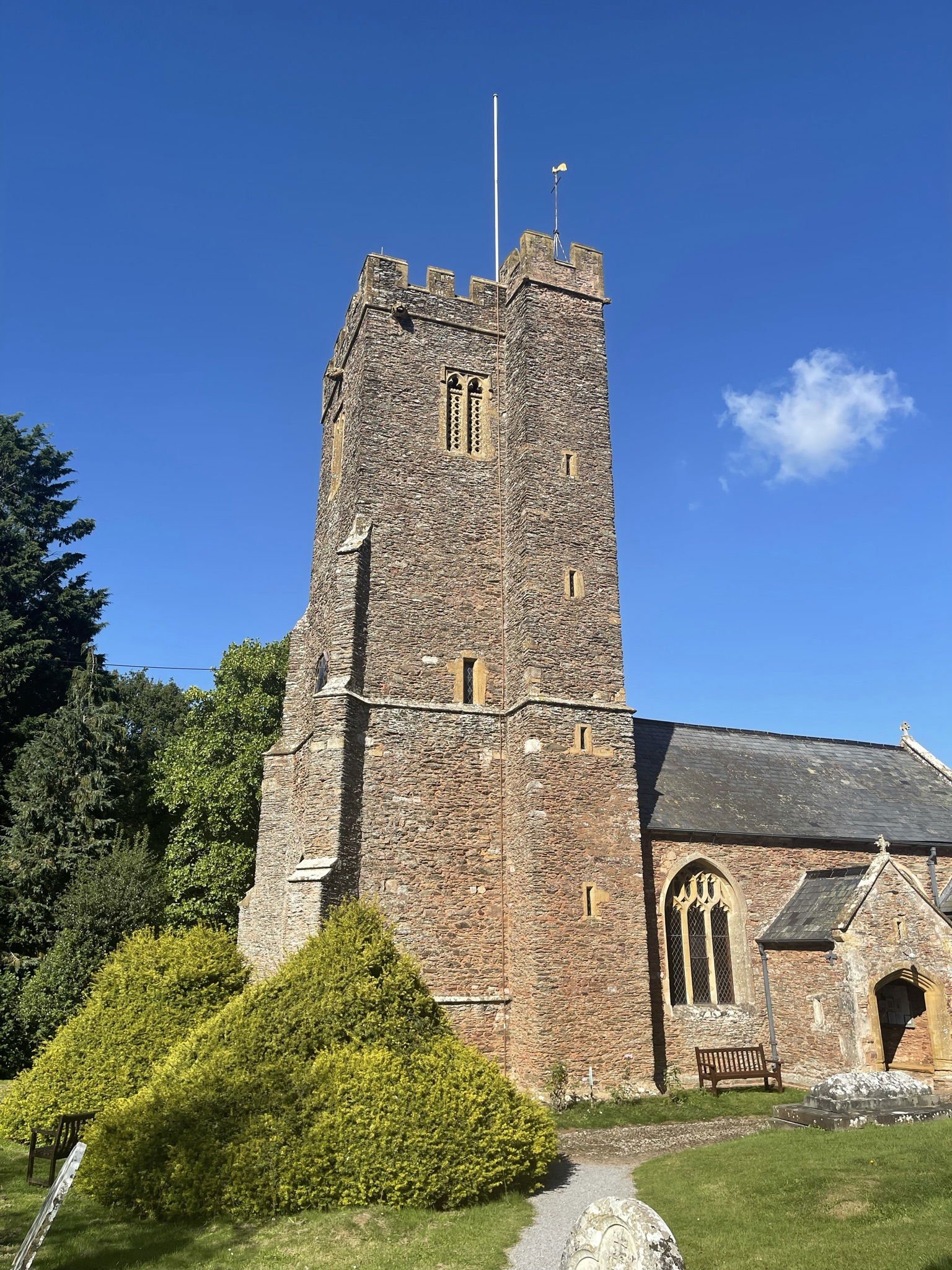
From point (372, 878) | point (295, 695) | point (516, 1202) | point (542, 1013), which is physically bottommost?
point (516, 1202)

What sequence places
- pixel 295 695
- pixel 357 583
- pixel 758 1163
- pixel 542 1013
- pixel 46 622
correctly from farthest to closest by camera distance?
pixel 46 622
pixel 295 695
pixel 357 583
pixel 542 1013
pixel 758 1163

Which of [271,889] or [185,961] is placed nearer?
[185,961]

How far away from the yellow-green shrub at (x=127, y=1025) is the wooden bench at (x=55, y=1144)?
0.54m

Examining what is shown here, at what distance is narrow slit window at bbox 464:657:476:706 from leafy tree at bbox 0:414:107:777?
51.3 ft

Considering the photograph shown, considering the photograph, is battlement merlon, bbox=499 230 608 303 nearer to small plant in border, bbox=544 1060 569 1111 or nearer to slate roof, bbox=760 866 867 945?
slate roof, bbox=760 866 867 945

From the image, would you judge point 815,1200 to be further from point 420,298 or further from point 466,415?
point 420,298

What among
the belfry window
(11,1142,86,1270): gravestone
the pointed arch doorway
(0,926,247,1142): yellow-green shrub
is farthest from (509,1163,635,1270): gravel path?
the belfry window

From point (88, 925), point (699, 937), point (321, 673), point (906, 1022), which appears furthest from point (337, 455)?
point (906, 1022)

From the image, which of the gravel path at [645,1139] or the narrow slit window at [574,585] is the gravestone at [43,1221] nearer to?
the gravel path at [645,1139]

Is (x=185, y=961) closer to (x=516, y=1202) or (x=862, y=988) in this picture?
(x=516, y=1202)

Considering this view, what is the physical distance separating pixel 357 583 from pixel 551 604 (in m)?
4.49

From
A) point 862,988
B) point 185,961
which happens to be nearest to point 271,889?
point 185,961

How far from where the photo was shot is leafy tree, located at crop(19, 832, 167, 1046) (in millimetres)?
20469

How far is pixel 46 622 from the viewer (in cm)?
3028
